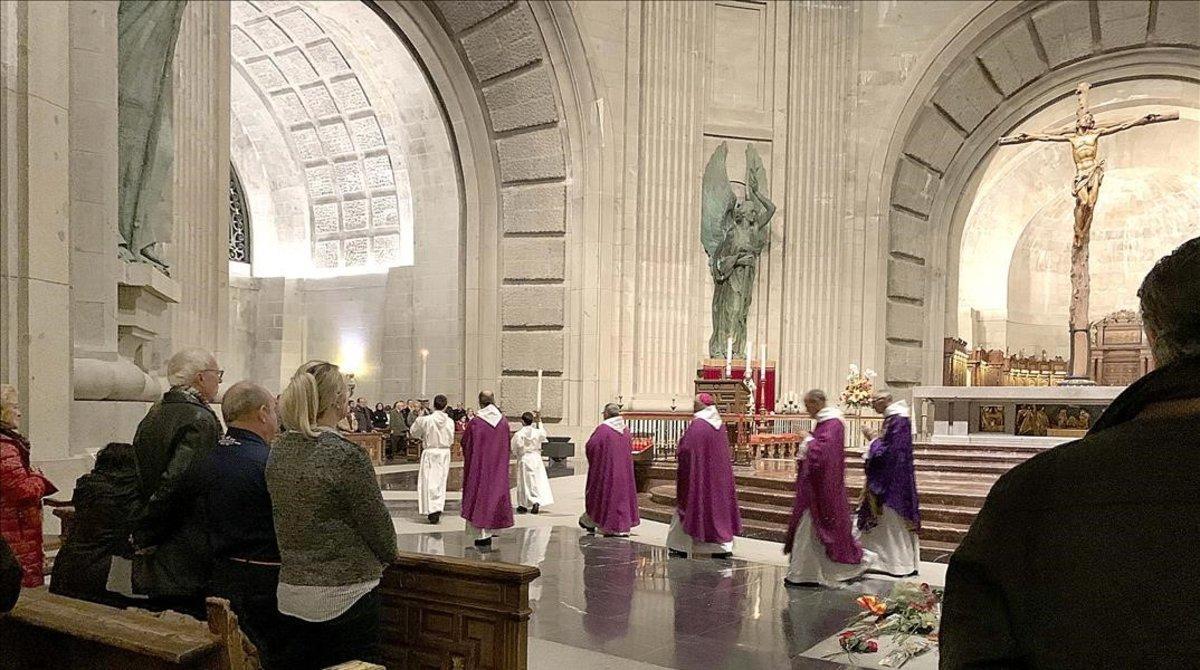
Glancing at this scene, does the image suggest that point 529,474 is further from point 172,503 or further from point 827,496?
point 172,503

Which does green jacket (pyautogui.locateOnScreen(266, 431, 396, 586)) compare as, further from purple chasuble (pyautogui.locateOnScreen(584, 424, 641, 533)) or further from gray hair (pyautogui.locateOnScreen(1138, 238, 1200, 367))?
purple chasuble (pyautogui.locateOnScreen(584, 424, 641, 533))

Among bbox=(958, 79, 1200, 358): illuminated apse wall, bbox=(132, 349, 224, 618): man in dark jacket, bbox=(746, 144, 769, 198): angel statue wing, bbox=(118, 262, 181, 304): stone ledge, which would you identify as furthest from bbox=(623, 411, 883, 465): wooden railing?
bbox=(958, 79, 1200, 358): illuminated apse wall

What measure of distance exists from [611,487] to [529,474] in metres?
1.84

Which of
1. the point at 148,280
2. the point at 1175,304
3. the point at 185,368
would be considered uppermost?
the point at 148,280

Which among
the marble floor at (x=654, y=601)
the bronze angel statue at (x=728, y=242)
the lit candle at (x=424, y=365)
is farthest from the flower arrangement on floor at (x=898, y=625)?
the lit candle at (x=424, y=365)

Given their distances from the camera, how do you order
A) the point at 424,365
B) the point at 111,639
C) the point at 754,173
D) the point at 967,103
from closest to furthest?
1. the point at 111,639
2. the point at 754,173
3. the point at 424,365
4. the point at 967,103

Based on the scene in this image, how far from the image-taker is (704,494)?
8219mm

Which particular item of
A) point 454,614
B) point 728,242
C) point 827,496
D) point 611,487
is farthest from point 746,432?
point 454,614

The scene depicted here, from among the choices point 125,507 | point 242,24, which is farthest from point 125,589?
point 242,24

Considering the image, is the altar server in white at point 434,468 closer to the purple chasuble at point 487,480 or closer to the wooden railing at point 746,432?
the purple chasuble at point 487,480

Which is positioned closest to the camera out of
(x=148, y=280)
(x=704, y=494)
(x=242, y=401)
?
(x=242, y=401)

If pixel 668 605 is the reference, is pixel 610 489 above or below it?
above

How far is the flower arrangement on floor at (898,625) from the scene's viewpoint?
16.1 feet

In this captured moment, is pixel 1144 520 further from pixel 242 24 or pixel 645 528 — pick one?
pixel 242 24
